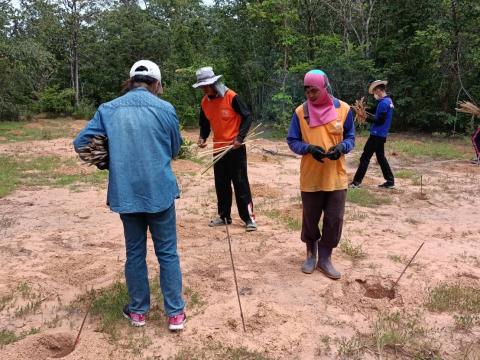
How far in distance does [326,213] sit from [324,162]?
0.45 metres

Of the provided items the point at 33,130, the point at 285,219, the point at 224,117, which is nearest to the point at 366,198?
the point at 285,219

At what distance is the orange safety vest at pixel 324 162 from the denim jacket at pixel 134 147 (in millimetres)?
1345

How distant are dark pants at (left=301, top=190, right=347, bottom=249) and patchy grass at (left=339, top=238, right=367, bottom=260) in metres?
0.63

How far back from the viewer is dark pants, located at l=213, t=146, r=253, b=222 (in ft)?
17.1

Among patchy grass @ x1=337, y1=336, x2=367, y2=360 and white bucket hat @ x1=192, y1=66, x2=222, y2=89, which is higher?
white bucket hat @ x1=192, y1=66, x2=222, y2=89

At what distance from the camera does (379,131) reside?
7.44 metres

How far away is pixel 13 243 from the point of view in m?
4.94

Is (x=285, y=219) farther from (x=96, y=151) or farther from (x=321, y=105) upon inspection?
(x=96, y=151)

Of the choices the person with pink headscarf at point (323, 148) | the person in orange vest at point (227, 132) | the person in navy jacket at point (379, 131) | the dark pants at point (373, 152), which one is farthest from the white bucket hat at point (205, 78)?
the dark pants at point (373, 152)

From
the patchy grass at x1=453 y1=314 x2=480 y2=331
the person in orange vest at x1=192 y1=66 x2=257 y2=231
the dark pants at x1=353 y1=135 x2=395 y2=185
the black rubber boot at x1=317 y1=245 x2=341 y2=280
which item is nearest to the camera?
the patchy grass at x1=453 y1=314 x2=480 y2=331

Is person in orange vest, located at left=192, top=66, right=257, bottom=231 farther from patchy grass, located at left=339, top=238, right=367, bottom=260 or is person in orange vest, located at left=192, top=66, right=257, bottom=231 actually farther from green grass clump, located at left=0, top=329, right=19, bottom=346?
green grass clump, located at left=0, top=329, right=19, bottom=346

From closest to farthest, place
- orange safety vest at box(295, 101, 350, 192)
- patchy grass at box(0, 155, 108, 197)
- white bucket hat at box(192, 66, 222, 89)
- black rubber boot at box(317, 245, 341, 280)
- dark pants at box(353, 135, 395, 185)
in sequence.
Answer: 1. orange safety vest at box(295, 101, 350, 192)
2. black rubber boot at box(317, 245, 341, 280)
3. white bucket hat at box(192, 66, 222, 89)
4. dark pants at box(353, 135, 395, 185)
5. patchy grass at box(0, 155, 108, 197)

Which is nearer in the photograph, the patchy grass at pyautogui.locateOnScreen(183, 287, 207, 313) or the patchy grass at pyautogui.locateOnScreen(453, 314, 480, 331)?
the patchy grass at pyautogui.locateOnScreen(453, 314, 480, 331)

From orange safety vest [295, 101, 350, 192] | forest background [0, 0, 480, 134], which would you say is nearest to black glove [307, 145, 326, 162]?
orange safety vest [295, 101, 350, 192]
